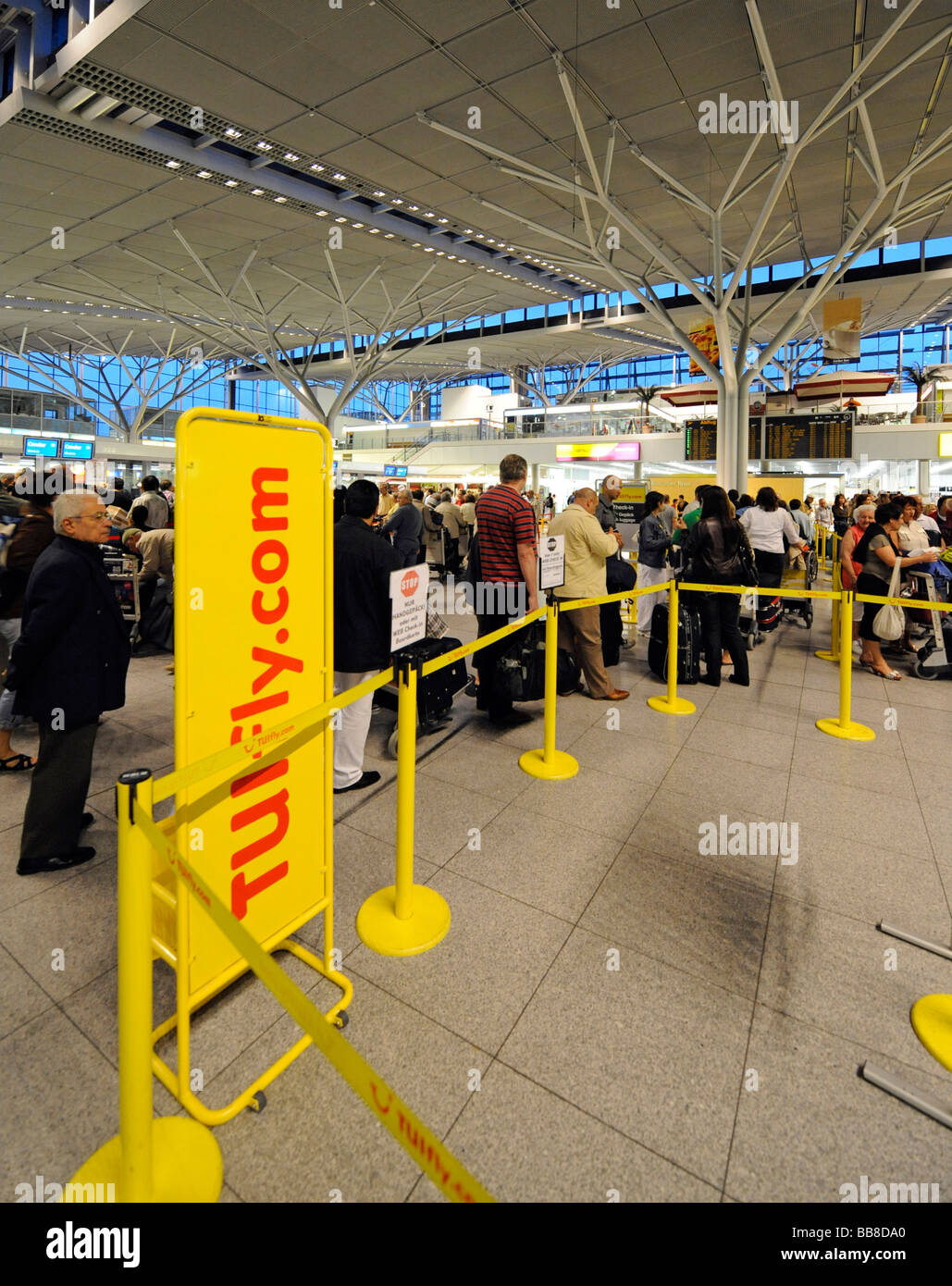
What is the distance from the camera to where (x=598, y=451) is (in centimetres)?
3241

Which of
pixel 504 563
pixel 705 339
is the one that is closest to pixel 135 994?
pixel 504 563

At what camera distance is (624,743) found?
16.6 ft

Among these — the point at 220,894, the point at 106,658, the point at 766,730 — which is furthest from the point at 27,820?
the point at 766,730

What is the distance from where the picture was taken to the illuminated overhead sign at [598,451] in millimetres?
31484

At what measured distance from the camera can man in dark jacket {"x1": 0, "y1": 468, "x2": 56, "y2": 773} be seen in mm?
4012

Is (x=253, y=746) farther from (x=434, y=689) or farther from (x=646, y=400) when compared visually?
(x=646, y=400)

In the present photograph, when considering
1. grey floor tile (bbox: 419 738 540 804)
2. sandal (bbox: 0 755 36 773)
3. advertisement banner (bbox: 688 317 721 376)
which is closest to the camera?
grey floor tile (bbox: 419 738 540 804)

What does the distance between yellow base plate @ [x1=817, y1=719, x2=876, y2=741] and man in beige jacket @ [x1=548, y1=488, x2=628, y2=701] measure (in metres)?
1.97

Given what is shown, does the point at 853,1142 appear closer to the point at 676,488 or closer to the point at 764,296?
the point at 676,488

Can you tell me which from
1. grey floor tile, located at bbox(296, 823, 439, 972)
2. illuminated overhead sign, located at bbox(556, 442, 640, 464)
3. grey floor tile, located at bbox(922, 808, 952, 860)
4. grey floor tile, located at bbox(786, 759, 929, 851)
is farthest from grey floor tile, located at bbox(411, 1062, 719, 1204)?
illuminated overhead sign, located at bbox(556, 442, 640, 464)

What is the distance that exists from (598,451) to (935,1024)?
106ft

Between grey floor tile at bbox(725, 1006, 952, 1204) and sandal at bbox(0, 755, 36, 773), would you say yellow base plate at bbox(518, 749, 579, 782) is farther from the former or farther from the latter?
sandal at bbox(0, 755, 36, 773)

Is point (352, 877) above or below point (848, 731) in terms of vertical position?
below
